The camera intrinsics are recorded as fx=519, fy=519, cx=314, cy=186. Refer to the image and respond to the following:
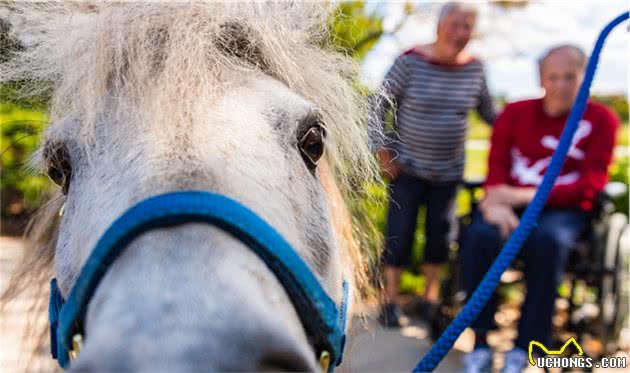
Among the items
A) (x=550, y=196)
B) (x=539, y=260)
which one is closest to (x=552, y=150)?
(x=550, y=196)

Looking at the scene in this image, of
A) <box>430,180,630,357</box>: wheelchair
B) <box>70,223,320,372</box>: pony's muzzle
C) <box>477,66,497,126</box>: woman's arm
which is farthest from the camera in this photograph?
<box>477,66,497,126</box>: woman's arm

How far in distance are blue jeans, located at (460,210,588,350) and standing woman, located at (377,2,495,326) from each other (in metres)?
0.62

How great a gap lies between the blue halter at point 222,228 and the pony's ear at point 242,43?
0.60 meters

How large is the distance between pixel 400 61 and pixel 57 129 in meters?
2.69

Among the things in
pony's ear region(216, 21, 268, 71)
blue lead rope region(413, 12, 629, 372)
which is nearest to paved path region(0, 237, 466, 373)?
blue lead rope region(413, 12, 629, 372)

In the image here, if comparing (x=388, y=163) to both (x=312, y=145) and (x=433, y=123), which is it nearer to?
(x=433, y=123)

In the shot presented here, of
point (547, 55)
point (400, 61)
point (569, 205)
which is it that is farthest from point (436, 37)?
point (569, 205)

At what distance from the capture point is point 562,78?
9.93 feet

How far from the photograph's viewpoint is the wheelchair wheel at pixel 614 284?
A: 129 inches

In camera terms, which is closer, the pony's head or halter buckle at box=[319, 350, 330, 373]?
the pony's head

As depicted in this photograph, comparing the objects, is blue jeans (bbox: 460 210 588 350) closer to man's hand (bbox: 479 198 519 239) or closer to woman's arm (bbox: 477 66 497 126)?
man's hand (bbox: 479 198 519 239)

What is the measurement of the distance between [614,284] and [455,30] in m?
A: 1.96

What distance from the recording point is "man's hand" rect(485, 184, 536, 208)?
10.2 ft

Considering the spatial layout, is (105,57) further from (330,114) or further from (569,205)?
(569,205)
